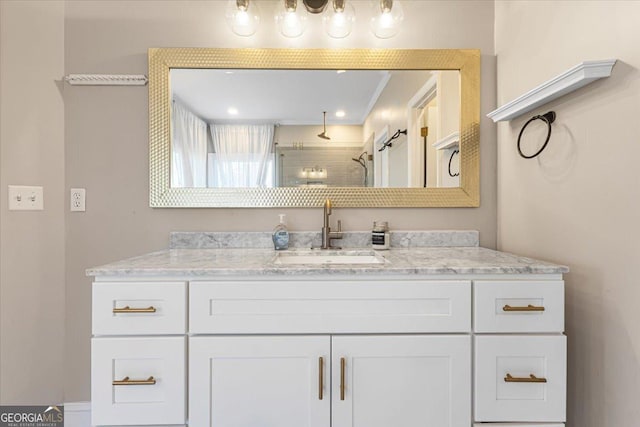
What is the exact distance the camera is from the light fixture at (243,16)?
1515 mm

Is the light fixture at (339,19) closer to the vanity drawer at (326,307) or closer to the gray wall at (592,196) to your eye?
the gray wall at (592,196)

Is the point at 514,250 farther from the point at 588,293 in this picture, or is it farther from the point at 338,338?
the point at 338,338

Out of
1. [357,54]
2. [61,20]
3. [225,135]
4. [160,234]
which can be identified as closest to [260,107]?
[225,135]

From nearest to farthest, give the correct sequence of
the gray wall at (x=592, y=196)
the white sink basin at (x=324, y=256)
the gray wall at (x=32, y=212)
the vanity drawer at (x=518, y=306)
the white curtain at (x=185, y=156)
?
1. the gray wall at (x=592, y=196)
2. the vanity drawer at (x=518, y=306)
3. the gray wall at (x=32, y=212)
4. the white sink basin at (x=324, y=256)
5. the white curtain at (x=185, y=156)

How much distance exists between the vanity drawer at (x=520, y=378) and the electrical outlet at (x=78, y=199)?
71.0 inches

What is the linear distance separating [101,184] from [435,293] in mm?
1587

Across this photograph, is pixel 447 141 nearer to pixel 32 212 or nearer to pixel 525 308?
pixel 525 308

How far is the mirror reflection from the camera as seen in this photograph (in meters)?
1.59

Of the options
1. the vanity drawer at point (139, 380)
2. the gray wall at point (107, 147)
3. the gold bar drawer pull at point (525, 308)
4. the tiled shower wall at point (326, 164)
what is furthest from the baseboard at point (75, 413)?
the gold bar drawer pull at point (525, 308)

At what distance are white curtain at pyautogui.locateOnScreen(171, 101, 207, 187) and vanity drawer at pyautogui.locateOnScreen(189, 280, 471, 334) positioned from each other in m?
0.71

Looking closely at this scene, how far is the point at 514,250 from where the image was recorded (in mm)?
1472

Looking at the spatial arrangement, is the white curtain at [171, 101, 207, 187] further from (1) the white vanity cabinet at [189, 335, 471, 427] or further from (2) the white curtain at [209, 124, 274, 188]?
(1) the white vanity cabinet at [189, 335, 471, 427]

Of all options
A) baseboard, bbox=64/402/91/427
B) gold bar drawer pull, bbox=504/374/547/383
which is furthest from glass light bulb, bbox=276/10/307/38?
baseboard, bbox=64/402/91/427

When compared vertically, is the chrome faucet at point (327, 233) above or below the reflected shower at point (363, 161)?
below
